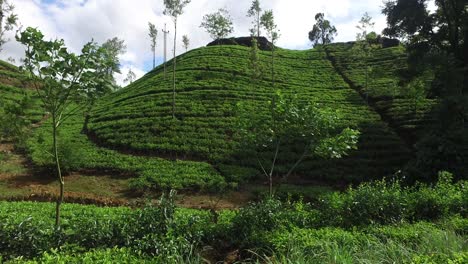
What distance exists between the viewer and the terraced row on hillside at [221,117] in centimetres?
3033

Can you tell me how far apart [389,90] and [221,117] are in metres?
21.4

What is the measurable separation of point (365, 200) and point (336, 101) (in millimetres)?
36436

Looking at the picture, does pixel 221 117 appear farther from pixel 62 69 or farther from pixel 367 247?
pixel 367 247

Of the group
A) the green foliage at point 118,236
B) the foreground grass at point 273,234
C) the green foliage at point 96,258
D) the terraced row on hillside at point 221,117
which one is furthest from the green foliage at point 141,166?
the green foliage at point 96,258

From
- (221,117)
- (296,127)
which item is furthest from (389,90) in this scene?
(296,127)

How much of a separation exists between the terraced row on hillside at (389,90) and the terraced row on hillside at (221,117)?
1685 millimetres

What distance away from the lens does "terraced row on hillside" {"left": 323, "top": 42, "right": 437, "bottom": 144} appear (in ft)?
122

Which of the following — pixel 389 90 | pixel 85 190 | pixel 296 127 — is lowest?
pixel 85 190

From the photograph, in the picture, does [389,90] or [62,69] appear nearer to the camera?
[62,69]

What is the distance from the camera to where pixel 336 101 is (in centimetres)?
4588

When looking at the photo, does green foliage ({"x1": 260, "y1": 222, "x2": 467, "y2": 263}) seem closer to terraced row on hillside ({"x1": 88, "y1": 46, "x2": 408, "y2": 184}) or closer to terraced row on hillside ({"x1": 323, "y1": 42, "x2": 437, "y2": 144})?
terraced row on hillside ({"x1": 88, "y1": 46, "x2": 408, "y2": 184})

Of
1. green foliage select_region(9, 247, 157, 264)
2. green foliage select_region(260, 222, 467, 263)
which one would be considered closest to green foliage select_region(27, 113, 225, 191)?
green foliage select_region(260, 222, 467, 263)

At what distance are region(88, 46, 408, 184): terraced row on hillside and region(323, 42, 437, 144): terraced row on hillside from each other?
1685mm

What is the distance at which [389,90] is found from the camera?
153 ft
